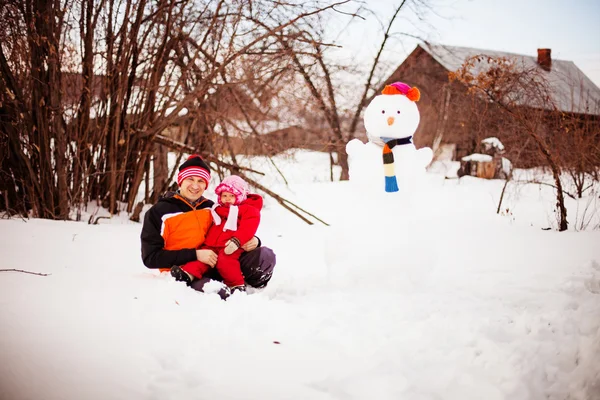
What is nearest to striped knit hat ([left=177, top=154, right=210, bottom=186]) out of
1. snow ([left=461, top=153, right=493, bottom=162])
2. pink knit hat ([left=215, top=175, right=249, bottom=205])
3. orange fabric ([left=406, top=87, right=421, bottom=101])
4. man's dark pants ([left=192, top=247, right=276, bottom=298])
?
pink knit hat ([left=215, top=175, right=249, bottom=205])

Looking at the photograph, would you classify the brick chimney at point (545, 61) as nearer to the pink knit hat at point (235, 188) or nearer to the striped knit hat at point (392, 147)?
the striped knit hat at point (392, 147)

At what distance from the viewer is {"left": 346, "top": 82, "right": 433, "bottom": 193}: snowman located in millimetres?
3078

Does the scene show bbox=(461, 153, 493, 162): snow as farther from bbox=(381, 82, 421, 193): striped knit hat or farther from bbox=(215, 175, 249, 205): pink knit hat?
bbox=(215, 175, 249, 205): pink knit hat

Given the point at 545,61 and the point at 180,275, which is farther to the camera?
the point at 545,61

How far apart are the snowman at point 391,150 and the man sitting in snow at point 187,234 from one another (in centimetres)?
90

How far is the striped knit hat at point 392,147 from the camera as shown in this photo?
9.89 ft

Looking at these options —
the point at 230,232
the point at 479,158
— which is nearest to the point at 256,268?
the point at 230,232

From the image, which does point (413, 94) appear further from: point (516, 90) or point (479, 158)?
point (479, 158)

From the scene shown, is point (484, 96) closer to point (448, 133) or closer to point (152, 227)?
point (152, 227)

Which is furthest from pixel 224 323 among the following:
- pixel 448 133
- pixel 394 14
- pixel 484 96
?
pixel 448 133

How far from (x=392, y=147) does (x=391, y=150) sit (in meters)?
A: 0.05

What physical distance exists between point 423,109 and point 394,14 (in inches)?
197

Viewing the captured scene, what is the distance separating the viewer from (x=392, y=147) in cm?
312

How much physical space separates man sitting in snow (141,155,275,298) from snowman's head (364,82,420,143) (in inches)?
45.0
